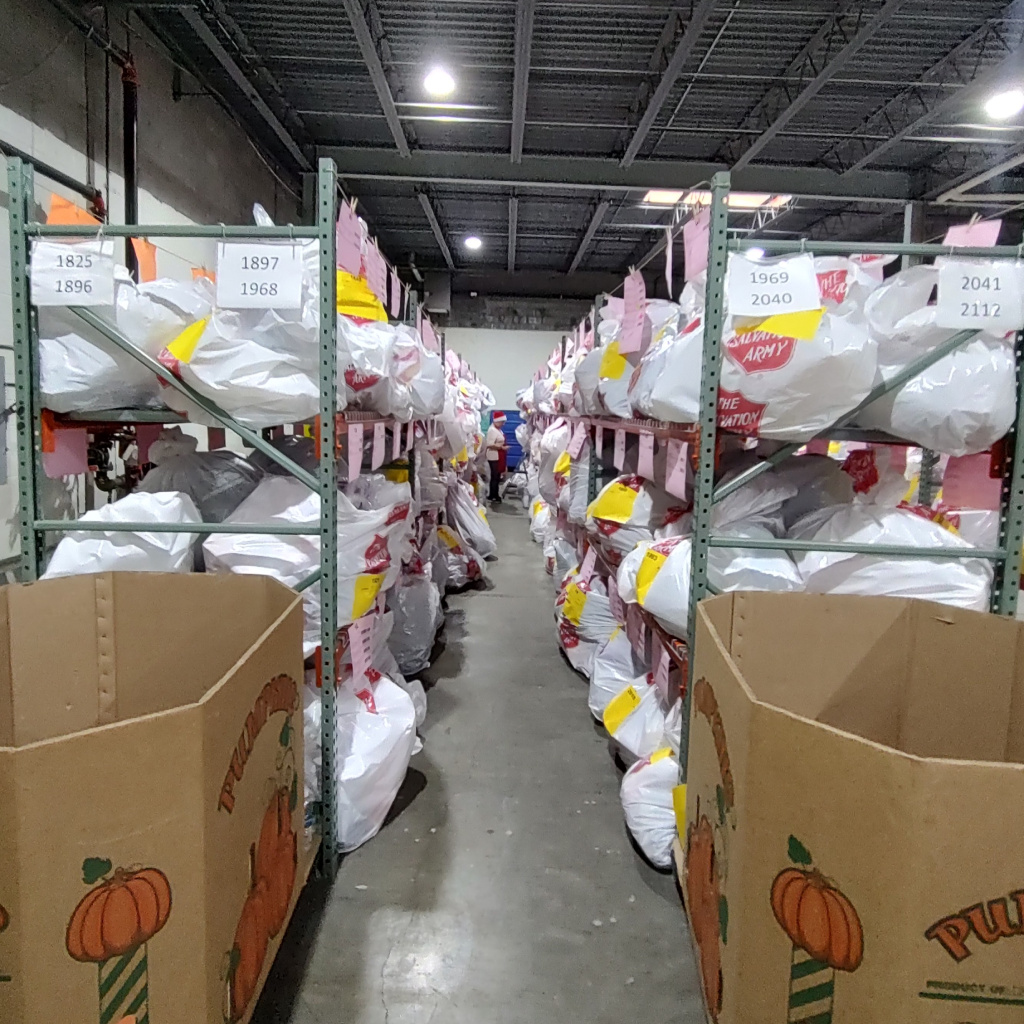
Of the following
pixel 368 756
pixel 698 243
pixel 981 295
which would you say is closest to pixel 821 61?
pixel 698 243

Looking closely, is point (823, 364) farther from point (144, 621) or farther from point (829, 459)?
point (144, 621)

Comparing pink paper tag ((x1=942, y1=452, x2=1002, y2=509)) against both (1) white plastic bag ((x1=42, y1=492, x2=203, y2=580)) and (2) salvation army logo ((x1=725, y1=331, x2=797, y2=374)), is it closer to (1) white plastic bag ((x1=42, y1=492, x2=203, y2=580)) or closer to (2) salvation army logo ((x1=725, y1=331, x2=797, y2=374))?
(2) salvation army logo ((x1=725, y1=331, x2=797, y2=374))

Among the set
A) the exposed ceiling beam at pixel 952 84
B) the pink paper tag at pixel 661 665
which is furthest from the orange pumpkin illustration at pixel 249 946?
the exposed ceiling beam at pixel 952 84

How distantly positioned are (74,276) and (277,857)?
1352 mm

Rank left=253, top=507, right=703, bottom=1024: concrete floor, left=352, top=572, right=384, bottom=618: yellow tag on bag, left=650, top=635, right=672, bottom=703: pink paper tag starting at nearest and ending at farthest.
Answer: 1. left=253, top=507, right=703, bottom=1024: concrete floor
2. left=352, top=572, right=384, bottom=618: yellow tag on bag
3. left=650, top=635, right=672, bottom=703: pink paper tag

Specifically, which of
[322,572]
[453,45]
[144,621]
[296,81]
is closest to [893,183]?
[453,45]

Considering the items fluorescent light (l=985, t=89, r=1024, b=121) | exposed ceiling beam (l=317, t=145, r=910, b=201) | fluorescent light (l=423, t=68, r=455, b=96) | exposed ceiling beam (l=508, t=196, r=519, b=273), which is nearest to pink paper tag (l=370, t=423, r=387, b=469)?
fluorescent light (l=423, t=68, r=455, b=96)

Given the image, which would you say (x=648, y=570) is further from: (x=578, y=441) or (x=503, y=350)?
(x=503, y=350)

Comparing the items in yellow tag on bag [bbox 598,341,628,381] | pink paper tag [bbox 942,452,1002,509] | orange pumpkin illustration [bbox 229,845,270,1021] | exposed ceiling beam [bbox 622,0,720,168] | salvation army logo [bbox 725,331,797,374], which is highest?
exposed ceiling beam [bbox 622,0,720,168]

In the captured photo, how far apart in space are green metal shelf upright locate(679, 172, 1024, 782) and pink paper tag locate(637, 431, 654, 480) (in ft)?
2.10

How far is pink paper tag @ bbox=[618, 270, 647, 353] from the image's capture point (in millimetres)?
2619

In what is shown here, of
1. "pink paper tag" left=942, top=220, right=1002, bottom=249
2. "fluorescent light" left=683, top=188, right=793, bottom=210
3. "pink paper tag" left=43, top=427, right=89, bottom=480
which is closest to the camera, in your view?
"pink paper tag" left=942, top=220, right=1002, bottom=249

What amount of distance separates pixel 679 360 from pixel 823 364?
401mm

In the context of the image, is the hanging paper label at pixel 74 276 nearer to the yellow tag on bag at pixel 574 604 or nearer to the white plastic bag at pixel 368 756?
the white plastic bag at pixel 368 756
